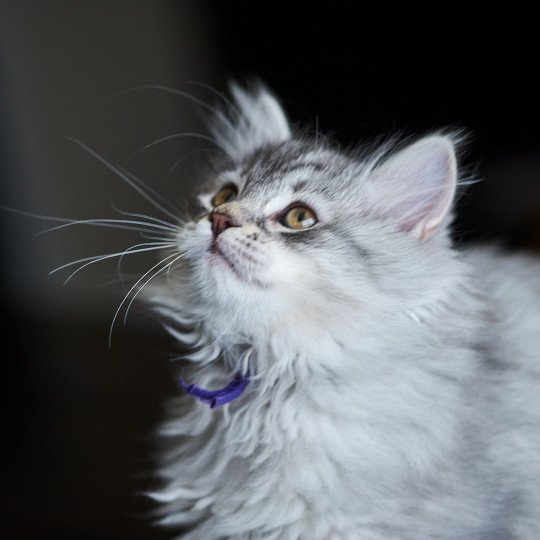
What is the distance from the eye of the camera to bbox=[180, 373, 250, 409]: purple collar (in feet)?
3.71

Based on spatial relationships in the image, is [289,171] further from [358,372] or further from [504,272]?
[504,272]

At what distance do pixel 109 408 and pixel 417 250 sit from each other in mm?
1090

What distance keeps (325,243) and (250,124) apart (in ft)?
1.70

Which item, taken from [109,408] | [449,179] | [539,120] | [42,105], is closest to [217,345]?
[449,179]

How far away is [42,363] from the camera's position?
224 cm

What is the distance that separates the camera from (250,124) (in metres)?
1.51

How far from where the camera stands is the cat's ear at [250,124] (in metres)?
1.45

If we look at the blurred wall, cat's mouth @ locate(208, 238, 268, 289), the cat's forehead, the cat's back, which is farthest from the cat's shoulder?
the blurred wall

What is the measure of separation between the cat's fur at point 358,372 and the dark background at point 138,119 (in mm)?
541

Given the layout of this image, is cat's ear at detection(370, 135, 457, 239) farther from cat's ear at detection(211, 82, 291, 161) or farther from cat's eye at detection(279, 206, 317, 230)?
cat's ear at detection(211, 82, 291, 161)

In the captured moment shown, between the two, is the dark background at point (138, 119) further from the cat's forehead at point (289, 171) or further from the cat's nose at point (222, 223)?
the cat's nose at point (222, 223)

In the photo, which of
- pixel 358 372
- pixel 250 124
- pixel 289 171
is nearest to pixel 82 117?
pixel 250 124

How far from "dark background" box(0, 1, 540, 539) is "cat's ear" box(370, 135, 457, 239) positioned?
64 centimetres

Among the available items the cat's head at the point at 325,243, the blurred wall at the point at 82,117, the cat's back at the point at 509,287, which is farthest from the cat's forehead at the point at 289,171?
the blurred wall at the point at 82,117
